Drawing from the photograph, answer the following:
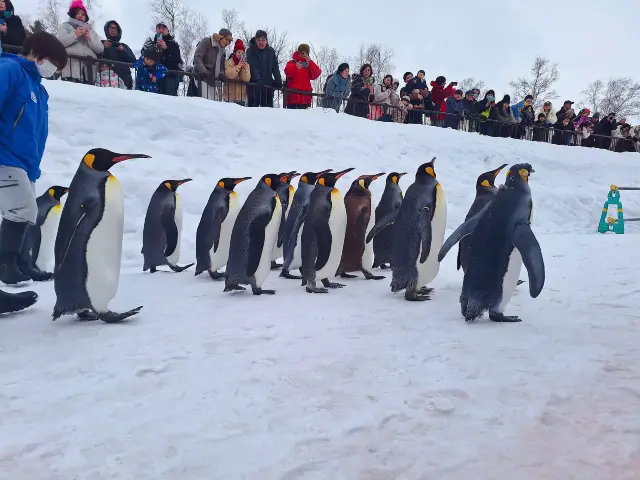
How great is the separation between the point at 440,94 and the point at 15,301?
35.2ft

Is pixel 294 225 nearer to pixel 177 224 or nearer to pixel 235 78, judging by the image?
pixel 177 224

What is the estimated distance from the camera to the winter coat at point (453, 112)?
1147 centimetres

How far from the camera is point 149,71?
313 inches

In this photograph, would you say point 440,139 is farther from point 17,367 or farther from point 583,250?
point 17,367

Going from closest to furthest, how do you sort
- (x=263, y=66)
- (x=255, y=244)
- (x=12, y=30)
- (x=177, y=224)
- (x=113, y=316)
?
(x=113, y=316), (x=255, y=244), (x=177, y=224), (x=12, y=30), (x=263, y=66)

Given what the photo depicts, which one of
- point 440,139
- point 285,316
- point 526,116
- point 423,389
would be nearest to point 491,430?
point 423,389

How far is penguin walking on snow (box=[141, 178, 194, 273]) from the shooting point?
443cm

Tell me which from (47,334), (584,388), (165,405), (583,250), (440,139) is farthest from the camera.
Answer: (440,139)

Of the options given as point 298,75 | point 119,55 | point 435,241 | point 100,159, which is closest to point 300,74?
point 298,75

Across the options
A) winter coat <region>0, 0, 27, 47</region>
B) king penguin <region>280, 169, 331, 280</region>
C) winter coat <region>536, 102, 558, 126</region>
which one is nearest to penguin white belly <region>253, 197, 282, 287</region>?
king penguin <region>280, 169, 331, 280</region>

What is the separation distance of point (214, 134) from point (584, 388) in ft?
22.2

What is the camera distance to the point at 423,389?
5.81 feet

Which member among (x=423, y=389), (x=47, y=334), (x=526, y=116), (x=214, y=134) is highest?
(x=526, y=116)

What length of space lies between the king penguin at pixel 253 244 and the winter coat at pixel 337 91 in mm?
6639
